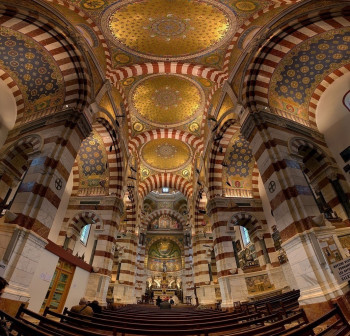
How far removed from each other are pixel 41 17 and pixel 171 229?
999 inches

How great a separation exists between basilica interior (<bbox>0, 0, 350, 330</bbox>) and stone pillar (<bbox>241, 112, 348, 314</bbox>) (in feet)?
0.14

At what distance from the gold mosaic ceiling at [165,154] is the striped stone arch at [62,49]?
8295mm

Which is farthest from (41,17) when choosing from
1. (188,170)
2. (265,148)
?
(188,170)

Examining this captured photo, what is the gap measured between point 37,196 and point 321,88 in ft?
38.0

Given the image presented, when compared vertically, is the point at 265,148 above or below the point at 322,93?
below

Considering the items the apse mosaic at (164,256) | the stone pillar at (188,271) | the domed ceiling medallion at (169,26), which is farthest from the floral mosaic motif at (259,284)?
the apse mosaic at (164,256)

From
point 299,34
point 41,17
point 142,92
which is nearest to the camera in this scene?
point 41,17

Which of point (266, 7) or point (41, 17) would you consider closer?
point (41, 17)

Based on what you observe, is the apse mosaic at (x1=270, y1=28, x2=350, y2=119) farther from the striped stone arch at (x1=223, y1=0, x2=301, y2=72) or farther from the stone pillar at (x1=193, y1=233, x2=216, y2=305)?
the stone pillar at (x1=193, y1=233, x2=216, y2=305)

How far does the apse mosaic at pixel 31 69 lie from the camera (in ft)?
26.6

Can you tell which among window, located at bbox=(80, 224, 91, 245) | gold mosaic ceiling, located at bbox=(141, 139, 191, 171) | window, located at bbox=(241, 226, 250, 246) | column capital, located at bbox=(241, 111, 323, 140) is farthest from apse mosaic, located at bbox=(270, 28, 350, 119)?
window, located at bbox=(80, 224, 91, 245)

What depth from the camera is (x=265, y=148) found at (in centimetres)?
771

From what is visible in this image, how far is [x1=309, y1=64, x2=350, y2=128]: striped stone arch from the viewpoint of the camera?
9.04 metres

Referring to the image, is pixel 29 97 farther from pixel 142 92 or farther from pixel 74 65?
pixel 142 92
